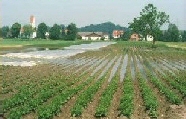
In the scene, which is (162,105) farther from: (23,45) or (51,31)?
(51,31)

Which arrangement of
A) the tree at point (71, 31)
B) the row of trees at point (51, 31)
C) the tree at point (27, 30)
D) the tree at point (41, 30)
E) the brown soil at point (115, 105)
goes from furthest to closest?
the tree at point (41, 30) < the tree at point (27, 30) < the tree at point (71, 31) < the row of trees at point (51, 31) < the brown soil at point (115, 105)

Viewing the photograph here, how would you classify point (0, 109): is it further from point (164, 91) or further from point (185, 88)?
point (185, 88)

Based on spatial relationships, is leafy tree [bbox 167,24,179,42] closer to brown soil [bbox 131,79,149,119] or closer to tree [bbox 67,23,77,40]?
tree [bbox 67,23,77,40]

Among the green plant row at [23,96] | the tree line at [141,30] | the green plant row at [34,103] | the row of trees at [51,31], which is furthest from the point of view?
the row of trees at [51,31]

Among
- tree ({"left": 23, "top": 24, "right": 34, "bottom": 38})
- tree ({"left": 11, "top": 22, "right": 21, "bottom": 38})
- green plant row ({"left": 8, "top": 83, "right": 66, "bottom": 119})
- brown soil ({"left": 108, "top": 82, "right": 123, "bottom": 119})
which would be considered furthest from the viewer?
tree ({"left": 23, "top": 24, "right": 34, "bottom": 38})

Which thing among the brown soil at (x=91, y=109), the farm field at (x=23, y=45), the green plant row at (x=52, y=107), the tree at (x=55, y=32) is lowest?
the farm field at (x=23, y=45)

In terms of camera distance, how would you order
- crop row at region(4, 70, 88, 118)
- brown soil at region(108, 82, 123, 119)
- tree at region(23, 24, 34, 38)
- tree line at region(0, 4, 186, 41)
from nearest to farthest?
crop row at region(4, 70, 88, 118), brown soil at region(108, 82, 123, 119), tree line at region(0, 4, 186, 41), tree at region(23, 24, 34, 38)

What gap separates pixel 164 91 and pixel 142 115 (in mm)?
5205

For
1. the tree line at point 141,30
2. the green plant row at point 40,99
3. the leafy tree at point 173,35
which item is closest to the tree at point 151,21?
the tree line at point 141,30

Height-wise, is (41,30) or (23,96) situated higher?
Result: (41,30)

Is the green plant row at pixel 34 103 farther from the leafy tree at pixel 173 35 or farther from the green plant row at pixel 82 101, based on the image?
the leafy tree at pixel 173 35

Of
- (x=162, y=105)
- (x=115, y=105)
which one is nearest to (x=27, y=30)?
(x=115, y=105)

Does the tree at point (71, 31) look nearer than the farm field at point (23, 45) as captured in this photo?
No

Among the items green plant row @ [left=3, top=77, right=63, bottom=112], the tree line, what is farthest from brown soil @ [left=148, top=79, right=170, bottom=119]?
the tree line
